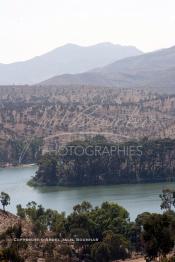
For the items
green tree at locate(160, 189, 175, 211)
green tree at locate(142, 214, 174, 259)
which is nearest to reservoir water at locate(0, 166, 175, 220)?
green tree at locate(160, 189, 175, 211)

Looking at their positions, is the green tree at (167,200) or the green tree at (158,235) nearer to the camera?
the green tree at (158,235)

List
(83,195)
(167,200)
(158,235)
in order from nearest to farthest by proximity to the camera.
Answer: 1. (158,235)
2. (167,200)
3. (83,195)

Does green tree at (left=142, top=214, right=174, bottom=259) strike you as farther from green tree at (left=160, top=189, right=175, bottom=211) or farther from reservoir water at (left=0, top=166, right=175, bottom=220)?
reservoir water at (left=0, top=166, right=175, bottom=220)

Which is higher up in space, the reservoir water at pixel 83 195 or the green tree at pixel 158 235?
the green tree at pixel 158 235

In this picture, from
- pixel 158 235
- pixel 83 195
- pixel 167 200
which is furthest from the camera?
pixel 83 195

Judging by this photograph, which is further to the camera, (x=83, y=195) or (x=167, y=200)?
(x=83, y=195)

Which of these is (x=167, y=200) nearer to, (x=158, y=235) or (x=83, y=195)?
(x=83, y=195)

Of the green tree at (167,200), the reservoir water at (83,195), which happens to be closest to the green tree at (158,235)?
the green tree at (167,200)

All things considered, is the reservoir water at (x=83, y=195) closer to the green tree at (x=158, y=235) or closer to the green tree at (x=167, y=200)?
the green tree at (x=167, y=200)

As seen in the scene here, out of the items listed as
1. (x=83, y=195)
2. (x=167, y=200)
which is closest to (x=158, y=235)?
(x=167, y=200)
